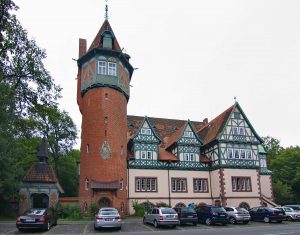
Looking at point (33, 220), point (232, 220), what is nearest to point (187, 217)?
point (232, 220)

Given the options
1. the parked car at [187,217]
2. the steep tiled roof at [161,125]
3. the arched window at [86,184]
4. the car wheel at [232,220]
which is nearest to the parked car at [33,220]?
the parked car at [187,217]

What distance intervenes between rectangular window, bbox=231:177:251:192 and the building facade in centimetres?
13

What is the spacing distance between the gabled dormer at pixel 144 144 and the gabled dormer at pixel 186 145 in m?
3.01

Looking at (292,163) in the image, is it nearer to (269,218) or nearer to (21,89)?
(269,218)

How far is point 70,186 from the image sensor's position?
59.8 m

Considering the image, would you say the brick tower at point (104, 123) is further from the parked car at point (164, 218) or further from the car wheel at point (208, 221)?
the car wheel at point (208, 221)

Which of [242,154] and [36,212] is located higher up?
[242,154]

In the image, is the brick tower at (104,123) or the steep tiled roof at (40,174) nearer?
the steep tiled roof at (40,174)

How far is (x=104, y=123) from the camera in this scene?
3750cm

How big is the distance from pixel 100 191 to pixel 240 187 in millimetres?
18226

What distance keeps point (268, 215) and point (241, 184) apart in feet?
40.9

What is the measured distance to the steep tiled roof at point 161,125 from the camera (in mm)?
46891

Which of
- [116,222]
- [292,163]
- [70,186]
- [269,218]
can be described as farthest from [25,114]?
[292,163]

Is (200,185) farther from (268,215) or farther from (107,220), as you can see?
(107,220)
